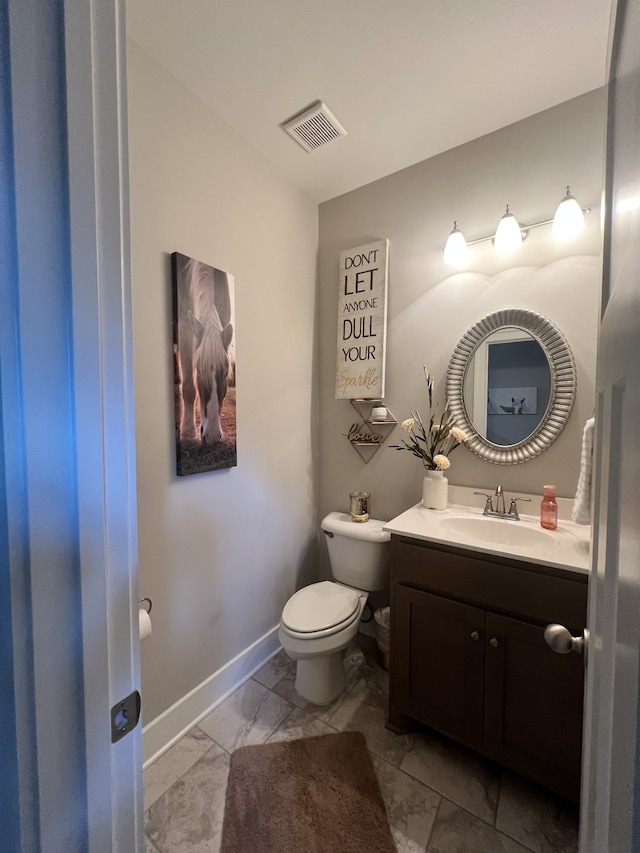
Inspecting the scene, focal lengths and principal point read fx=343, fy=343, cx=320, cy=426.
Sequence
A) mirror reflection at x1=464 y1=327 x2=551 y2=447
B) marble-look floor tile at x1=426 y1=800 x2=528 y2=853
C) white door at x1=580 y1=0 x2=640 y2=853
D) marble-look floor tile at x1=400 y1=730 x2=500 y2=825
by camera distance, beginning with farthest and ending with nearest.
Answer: mirror reflection at x1=464 y1=327 x2=551 y2=447, marble-look floor tile at x1=400 y1=730 x2=500 y2=825, marble-look floor tile at x1=426 y1=800 x2=528 y2=853, white door at x1=580 y1=0 x2=640 y2=853

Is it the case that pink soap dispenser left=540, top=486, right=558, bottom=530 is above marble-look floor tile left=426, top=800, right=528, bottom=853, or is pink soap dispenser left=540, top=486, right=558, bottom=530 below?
above

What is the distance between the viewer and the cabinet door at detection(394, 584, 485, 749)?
1.23 m

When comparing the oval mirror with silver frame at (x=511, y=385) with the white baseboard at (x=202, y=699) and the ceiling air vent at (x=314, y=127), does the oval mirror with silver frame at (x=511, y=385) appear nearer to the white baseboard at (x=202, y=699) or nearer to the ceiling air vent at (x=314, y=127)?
the ceiling air vent at (x=314, y=127)

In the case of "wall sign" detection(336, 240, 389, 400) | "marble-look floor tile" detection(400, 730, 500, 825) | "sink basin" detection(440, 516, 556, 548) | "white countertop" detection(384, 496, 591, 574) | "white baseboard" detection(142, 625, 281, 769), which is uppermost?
"wall sign" detection(336, 240, 389, 400)

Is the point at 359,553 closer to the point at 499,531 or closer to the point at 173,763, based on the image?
the point at 499,531

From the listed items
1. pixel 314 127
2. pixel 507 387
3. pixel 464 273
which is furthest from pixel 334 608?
pixel 314 127

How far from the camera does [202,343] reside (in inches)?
56.5

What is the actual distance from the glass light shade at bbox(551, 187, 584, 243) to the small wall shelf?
1067 millimetres

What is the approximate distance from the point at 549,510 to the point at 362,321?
1.30 metres

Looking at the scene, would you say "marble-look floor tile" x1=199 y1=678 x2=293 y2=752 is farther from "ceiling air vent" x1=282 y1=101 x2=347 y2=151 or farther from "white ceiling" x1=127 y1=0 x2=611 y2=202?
"ceiling air vent" x1=282 y1=101 x2=347 y2=151

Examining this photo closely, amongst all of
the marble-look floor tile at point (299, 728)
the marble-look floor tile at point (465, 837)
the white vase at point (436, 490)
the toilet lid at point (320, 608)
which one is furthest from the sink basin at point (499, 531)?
the marble-look floor tile at point (299, 728)

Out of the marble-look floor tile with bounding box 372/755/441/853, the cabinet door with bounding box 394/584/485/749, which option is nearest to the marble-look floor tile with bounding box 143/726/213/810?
the marble-look floor tile with bounding box 372/755/441/853

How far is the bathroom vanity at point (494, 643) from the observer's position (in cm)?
107

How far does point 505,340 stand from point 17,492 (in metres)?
1.76
